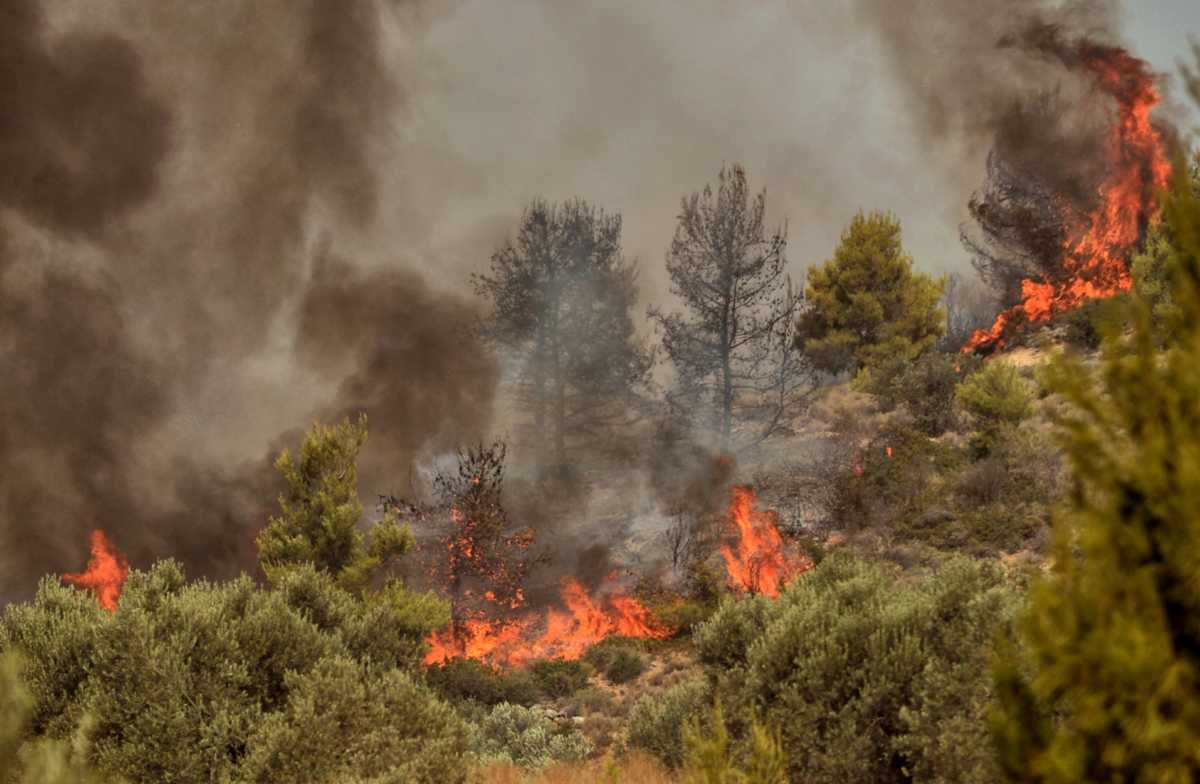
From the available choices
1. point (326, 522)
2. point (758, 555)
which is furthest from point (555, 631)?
point (326, 522)

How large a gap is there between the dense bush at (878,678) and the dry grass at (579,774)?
163 centimetres

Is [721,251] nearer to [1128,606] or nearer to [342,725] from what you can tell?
[342,725]

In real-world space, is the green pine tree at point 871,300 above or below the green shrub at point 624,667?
above

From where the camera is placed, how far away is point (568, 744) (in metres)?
13.5

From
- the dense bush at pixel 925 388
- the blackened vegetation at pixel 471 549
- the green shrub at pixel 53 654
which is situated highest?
the dense bush at pixel 925 388

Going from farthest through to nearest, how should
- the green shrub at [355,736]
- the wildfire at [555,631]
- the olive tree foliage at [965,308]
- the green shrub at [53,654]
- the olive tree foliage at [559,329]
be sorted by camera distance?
the olive tree foliage at [965,308] → the olive tree foliage at [559,329] → the wildfire at [555,631] → the green shrub at [53,654] → the green shrub at [355,736]

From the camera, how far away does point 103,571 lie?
108 ft

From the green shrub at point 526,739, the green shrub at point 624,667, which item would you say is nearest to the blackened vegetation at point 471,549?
the green shrub at point 624,667

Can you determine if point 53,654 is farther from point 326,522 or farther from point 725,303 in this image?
point 725,303

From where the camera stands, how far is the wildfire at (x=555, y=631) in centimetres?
2219

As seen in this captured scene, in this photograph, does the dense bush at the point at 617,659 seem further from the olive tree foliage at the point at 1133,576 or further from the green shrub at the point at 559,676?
the olive tree foliage at the point at 1133,576

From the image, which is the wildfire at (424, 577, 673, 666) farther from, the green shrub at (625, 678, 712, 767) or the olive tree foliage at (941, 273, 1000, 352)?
the olive tree foliage at (941, 273, 1000, 352)

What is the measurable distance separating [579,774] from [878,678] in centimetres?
405

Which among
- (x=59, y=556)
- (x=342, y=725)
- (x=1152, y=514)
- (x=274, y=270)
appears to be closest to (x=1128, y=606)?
(x=1152, y=514)
